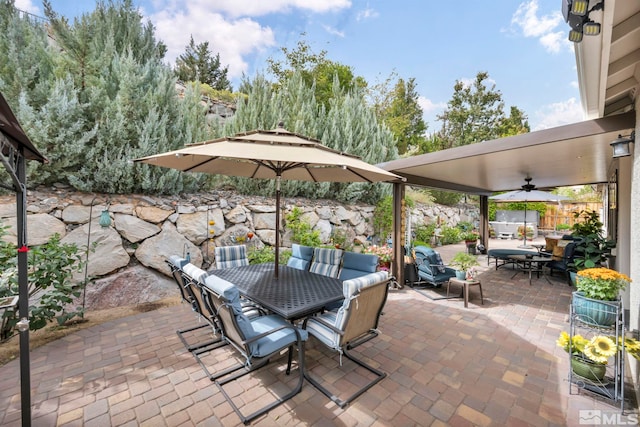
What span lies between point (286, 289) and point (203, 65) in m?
17.9

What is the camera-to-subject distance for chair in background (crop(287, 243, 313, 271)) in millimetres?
4522

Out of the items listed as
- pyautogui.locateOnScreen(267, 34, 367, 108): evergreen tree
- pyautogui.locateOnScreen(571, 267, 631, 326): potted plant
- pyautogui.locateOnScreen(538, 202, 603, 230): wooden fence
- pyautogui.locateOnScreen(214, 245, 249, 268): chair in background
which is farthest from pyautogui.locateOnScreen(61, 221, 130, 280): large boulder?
pyautogui.locateOnScreen(538, 202, 603, 230): wooden fence

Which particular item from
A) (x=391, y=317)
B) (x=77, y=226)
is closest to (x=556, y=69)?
(x=391, y=317)

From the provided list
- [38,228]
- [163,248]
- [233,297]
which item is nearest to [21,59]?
[38,228]

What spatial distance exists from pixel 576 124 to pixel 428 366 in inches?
129

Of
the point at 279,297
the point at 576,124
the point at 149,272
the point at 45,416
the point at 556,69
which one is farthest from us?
the point at 149,272

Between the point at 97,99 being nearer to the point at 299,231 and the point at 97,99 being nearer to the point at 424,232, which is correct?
the point at 299,231

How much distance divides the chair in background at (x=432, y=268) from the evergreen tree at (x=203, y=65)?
15.5 m

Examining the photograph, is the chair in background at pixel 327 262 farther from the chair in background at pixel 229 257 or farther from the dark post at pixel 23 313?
the dark post at pixel 23 313

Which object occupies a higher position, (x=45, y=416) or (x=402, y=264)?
(x=402, y=264)

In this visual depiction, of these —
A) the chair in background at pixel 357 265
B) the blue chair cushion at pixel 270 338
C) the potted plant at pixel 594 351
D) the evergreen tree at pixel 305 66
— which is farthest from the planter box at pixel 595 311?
the evergreen tree at pixel 305 66

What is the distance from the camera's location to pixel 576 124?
3111 mm

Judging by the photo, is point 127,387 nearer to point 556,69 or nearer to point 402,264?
point 402,264

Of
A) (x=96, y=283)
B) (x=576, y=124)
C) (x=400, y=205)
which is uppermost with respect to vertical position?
(x=576, y=124)
